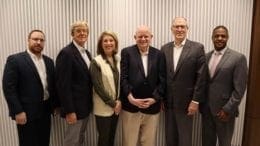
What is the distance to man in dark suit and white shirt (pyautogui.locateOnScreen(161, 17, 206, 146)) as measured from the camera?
115 inches

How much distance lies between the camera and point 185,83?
2.94 metres

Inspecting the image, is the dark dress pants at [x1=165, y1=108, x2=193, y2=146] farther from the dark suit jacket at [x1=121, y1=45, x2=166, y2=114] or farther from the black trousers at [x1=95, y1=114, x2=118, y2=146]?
the black trousers at [x1=95, y1=114, x2=118, y2=146]

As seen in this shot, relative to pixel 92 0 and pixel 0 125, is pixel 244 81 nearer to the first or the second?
pixel 92 0

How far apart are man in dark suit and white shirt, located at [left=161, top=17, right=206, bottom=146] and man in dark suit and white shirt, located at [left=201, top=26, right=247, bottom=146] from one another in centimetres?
12

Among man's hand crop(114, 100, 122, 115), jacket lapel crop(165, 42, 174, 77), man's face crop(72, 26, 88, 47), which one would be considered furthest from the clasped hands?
man's face crop(72, 26, 88, 47)

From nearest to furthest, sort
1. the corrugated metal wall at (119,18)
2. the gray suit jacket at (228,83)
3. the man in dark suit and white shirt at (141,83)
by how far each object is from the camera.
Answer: the gray suit jacket at (228,83), the man in dark suit and white shirt at (141,83), the corrugated metal wall at (119,18)

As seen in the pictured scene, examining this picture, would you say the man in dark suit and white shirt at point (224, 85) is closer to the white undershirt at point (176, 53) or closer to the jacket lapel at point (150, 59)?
the white undershirt at point (176, 53)

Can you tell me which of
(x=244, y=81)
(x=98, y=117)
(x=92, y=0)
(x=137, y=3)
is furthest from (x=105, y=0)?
(x=244, y=81)

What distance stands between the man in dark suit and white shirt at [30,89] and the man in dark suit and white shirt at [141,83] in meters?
0.79

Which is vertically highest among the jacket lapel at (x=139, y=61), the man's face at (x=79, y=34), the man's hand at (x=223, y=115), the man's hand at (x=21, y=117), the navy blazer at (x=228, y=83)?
the man's face at (x=79, y=34)

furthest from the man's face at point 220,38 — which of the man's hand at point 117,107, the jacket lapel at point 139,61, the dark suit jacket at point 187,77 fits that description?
the man's hand at point 117,107

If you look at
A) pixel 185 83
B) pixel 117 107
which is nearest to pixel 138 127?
pixel 117 107

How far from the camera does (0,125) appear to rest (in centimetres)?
349

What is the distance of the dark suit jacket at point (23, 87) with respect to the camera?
2664 millimetres
